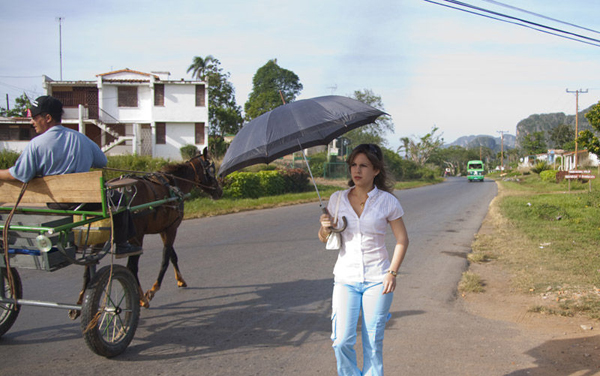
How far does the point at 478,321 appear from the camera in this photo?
18.3ft

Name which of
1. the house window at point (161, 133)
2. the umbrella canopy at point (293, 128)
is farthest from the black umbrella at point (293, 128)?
the house window at point (161, 133)

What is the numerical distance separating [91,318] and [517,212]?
13.7 metres

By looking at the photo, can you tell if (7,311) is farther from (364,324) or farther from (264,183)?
(264,183)

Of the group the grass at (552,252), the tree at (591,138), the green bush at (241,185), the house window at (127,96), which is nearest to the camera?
the grass at (552,252)

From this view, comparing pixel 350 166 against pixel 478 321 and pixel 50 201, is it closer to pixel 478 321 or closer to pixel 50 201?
pixel 50 201

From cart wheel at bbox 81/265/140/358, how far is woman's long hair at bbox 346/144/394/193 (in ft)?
7.70

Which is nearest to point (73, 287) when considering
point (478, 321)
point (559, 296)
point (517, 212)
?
point (478, 321)

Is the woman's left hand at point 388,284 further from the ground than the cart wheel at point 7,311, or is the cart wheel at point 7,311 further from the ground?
the woman's left hand at point 388,284

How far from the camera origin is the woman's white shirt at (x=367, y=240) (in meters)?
3.37

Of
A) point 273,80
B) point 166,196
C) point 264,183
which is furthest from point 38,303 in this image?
point 273,80

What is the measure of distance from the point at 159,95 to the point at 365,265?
117ft

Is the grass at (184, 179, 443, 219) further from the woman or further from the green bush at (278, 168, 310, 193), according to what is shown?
the woman

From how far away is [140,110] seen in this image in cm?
3681

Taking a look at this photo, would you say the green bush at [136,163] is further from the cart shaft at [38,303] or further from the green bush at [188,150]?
the cart shaft at [38,303]
